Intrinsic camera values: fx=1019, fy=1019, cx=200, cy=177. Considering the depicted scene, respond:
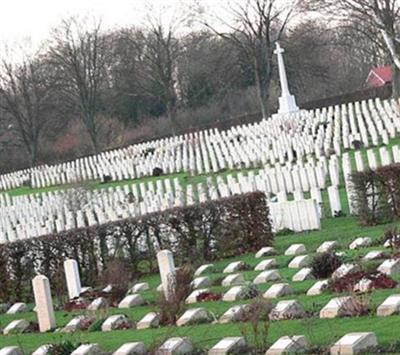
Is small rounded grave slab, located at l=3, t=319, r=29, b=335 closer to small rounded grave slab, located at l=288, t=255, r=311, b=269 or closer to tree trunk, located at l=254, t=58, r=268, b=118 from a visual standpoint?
small rounded grave slab, located at l=288, t=255, r=311, b=269

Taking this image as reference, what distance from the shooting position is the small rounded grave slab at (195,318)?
12.9 metres

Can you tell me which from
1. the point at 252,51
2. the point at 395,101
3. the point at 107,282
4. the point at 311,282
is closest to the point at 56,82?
the point at 252,51

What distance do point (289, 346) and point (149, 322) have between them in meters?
3.69

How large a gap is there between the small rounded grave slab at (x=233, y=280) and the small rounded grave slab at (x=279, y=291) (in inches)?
70.3

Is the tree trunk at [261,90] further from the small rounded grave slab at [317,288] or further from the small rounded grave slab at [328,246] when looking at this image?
the small rounded grave slab at [317,288]

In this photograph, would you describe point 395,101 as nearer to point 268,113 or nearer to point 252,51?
point 268,113

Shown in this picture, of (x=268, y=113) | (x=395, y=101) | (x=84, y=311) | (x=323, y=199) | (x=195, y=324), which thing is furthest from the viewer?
(x=268, y=113)

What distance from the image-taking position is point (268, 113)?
6059 centimetres

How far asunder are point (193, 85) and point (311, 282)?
64062mm

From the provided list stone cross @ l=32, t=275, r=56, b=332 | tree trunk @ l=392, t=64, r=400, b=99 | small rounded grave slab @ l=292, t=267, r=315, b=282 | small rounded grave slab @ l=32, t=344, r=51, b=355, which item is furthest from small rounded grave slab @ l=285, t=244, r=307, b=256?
tree trunk @ l=392, t=64, r=400, b=99

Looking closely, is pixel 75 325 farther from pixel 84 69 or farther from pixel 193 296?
pixel 84 69

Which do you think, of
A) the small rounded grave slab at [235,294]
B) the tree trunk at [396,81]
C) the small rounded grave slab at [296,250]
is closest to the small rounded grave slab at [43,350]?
the small rounded grave slab at [235,294]

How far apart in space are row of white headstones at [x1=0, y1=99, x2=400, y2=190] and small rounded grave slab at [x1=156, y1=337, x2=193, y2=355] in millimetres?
23738

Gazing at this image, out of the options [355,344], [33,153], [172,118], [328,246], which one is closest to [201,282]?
[328,246]
